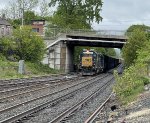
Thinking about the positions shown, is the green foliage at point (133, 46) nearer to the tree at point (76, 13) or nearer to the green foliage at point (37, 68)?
the green foliage at point (37, 68)

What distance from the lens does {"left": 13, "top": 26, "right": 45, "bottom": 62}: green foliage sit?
60853 millimetres

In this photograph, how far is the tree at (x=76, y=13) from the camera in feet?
289

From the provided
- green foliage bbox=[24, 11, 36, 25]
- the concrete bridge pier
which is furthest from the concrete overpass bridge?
green foliage bbox=[24, 11, 36, 25]

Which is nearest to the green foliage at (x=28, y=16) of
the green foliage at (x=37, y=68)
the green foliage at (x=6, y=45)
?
the green foliage at (x=37, y=68)

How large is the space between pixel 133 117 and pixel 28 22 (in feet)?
A: 311

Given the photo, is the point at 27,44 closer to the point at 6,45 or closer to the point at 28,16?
the point at 6,45

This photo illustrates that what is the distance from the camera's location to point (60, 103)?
Result: 78.5 ft

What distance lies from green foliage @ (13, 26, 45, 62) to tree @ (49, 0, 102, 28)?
1001 inches

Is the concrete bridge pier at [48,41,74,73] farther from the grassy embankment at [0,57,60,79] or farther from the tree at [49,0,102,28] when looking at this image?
the tree at [49,0,102,28]

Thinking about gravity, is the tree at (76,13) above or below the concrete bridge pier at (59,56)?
above

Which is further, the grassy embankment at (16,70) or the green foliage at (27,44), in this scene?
the green foliage at (27,44)

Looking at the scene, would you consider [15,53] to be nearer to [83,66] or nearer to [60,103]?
[83,66]

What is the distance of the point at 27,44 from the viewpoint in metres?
60.8

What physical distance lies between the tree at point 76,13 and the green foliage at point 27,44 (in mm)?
25433
